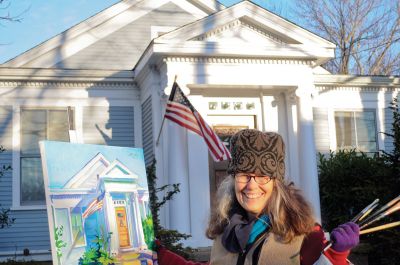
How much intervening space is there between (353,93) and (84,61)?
23.9 feet

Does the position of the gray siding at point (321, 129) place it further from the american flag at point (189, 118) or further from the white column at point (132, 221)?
the white column at point (132, 221)

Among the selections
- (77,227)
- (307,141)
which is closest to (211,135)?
(307,141)

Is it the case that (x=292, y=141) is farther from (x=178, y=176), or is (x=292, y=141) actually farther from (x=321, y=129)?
(x=178, y=176)

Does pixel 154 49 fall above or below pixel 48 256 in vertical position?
above

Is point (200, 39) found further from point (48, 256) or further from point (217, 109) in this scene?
point (48, 256)

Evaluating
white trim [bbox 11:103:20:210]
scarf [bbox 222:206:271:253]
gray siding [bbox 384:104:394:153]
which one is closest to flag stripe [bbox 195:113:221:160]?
white trim [bbox 11:103:20:210]

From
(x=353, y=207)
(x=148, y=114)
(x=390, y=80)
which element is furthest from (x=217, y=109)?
(x=390, y=80)

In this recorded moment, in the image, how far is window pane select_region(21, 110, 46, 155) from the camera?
42.8ft

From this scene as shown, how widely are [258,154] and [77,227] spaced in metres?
1.08

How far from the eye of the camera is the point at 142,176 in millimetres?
3482

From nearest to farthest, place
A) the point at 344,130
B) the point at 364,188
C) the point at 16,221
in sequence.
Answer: the point at 364,188
the point at 16,221
the point at 344,130

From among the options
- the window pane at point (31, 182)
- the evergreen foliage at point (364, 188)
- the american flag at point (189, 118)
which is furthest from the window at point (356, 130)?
the window pane at point (31, 182)

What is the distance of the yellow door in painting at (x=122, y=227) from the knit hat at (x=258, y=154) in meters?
0.84

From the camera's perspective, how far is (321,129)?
577 inches
